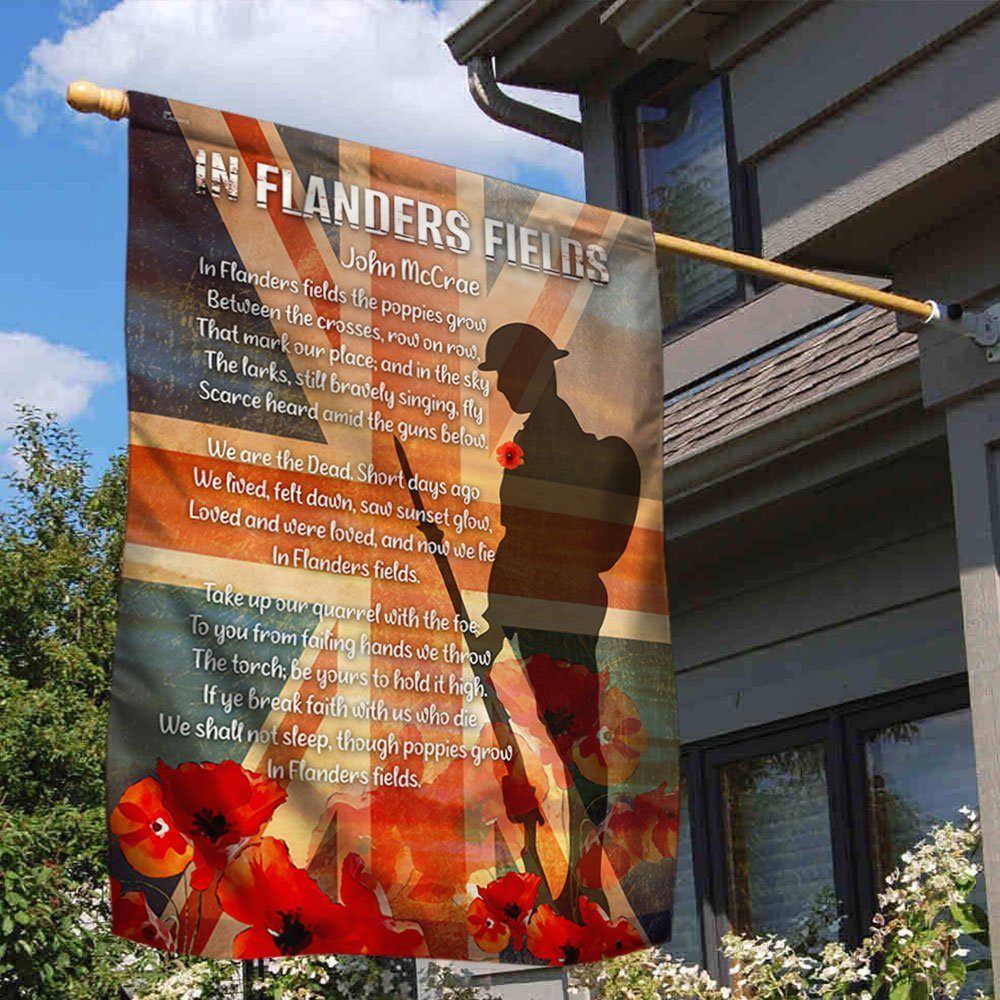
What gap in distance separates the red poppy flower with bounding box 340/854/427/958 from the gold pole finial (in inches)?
69.5

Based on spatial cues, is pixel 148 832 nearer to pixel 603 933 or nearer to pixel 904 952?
pixel 603 933

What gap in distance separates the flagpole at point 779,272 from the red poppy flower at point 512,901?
1684 mm

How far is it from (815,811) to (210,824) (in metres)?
4.06

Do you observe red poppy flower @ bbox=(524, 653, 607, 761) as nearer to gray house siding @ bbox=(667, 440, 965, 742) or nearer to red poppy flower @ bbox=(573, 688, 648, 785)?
red poppy flower @ bbox=(573, 688, 648, 785)

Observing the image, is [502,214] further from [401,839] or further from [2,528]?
[2,528]

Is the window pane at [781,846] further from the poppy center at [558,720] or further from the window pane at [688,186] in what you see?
the poppy center at [558,720]

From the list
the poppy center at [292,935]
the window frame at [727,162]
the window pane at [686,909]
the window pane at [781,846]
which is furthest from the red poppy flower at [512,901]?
the window frame at [727,162]

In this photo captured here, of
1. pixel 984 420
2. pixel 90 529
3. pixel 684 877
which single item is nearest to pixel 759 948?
pixel 684 877

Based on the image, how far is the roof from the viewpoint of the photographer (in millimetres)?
6348

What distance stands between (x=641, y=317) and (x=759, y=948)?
2811 mm

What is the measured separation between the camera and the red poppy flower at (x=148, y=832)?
3615mm

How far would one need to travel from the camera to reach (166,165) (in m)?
4.00

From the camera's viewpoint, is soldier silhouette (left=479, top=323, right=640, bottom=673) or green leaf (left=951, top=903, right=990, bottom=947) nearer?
soldier silhouette (left=479, top=323, right=640, bottom=673)

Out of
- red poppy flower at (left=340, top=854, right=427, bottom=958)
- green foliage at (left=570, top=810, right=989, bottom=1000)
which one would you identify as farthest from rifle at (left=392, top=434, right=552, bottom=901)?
green foliage at (left=570, top=810, right=989, bottom=1000)
